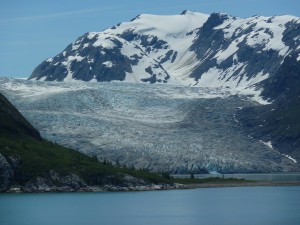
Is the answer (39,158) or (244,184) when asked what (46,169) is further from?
(244,184)

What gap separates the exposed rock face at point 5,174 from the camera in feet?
375

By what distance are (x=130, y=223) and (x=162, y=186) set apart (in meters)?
54.1

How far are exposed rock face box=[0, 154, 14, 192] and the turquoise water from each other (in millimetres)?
3761

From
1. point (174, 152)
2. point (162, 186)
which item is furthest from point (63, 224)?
point (174, 152)

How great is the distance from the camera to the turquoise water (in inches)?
3182

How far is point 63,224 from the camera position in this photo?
7725 cm

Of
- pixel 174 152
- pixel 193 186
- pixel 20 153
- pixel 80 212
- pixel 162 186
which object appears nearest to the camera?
pixel 80 212

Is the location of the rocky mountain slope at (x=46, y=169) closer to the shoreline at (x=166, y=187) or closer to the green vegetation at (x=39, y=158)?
the green vegetation at (x=39, y=158)

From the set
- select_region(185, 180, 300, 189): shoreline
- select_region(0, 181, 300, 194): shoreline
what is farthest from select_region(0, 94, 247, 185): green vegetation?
select_region(185, 180, 300, 189): shoreline

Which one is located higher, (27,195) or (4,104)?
(4,104)

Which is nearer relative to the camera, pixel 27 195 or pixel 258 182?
pixel 27 195

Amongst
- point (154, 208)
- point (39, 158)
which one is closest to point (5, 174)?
point (39, 158)

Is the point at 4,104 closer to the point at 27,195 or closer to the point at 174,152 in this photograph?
the point at 27,195

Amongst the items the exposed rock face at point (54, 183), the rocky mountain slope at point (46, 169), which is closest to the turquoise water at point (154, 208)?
the exposed rock face at point (54, 183)
